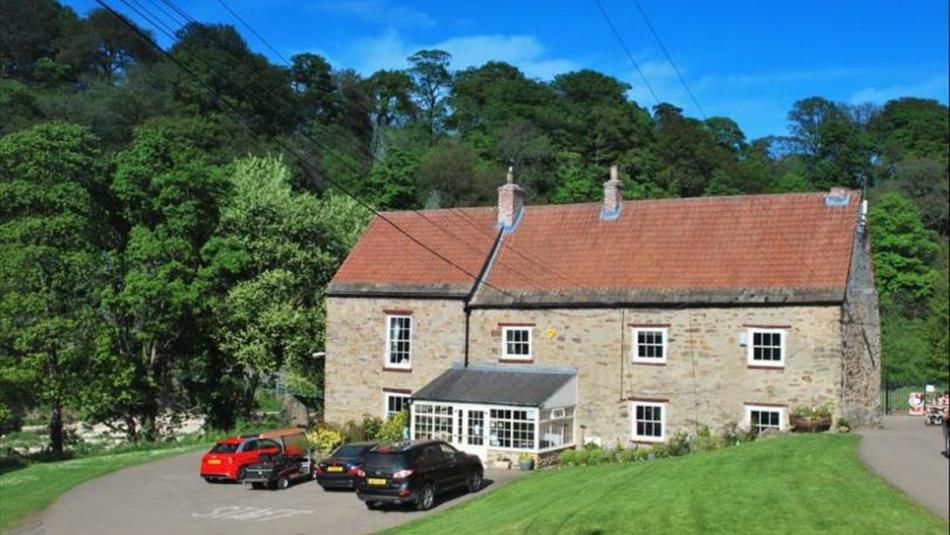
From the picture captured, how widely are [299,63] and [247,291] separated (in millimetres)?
72971

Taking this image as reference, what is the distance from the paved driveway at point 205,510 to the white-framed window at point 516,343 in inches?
209

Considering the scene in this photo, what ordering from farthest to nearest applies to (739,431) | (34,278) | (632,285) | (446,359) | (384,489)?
(34,278) → (446,359) → (632,285) → (739,431) → (384,489)

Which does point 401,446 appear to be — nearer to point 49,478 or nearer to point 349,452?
point 349,452

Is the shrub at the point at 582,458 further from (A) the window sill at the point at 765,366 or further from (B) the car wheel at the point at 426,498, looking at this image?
(B) the car wheel at the point at 426,498

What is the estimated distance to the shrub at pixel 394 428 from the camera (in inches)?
1235

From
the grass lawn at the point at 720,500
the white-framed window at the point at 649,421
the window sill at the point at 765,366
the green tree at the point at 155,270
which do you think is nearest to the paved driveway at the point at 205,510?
the grass lawn at the point at 720,500

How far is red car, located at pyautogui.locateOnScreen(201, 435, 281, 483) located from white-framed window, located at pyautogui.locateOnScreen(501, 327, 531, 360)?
937 cm

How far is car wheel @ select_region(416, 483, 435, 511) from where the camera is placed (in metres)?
21.3

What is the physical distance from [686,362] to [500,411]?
6409mm

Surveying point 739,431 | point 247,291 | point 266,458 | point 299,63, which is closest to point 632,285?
point 739,431

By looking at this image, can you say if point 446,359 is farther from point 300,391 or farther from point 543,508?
point 543,508

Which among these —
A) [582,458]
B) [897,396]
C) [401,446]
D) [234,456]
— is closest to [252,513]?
[401,446]

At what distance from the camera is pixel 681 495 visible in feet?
52.8

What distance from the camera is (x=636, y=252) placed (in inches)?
1265
